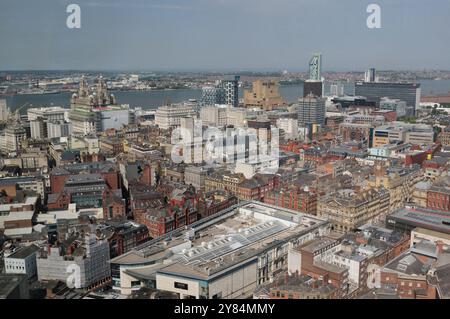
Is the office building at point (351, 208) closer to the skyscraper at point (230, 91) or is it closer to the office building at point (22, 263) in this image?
the office building at point (22, 263)

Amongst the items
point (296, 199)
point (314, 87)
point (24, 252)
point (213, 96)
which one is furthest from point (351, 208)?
point (314, 87)

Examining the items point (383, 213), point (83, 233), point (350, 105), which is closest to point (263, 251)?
point (83, 233)

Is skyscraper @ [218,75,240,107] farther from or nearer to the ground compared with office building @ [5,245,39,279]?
farther from the ground

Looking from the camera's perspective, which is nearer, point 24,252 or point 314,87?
point 24,252

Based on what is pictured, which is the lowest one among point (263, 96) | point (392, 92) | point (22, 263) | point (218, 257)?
point (22, 263)

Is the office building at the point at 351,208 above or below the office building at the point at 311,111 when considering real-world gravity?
below

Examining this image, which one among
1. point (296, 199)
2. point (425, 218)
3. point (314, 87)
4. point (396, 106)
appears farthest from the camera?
point (314, 87)

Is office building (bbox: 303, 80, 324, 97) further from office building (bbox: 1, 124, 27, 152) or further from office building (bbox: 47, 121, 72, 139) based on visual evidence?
office building (bbox: 1, 124, 27, 152)

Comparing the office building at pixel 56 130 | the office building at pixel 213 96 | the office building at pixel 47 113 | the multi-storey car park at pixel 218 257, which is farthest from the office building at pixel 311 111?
the multi-storey car park at pixel 218 257

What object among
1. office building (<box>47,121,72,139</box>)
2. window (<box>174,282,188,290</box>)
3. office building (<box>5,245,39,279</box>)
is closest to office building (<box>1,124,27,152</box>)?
office building (<box>47,121,72,139</box>)

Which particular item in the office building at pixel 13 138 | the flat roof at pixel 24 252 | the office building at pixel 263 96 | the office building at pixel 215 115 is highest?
the office building at pixel 263 96

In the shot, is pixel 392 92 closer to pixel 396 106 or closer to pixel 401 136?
pixel 396 106

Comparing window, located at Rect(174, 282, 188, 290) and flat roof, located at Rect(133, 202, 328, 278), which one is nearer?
window, located at Rect(174, 282, 188, 290)

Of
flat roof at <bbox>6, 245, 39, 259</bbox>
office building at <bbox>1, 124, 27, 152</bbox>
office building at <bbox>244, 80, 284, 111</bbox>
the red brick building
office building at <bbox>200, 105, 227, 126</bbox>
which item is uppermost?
office building at <bbox>244, 80, 284, 111</bbox>
